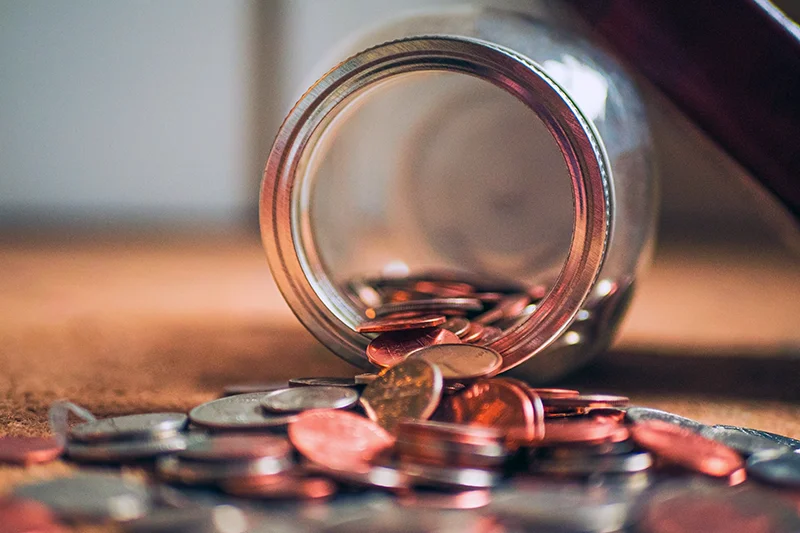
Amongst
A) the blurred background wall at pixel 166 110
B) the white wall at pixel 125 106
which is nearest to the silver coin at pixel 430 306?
the blurred background wall at pixel 166 110

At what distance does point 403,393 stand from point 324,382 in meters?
0.13

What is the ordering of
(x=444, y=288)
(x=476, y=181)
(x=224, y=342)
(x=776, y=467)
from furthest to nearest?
1. (x=476, y=181)
2. (x=224, y=342)
3. (x=444, y=288)
4. (x=776, y=467)

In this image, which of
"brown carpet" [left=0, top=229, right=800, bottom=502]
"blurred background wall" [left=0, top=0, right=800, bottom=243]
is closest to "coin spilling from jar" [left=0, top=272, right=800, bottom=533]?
"brown carpet" [left=0, top=229, right=800, bottom=502]

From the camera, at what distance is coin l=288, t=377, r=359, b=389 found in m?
0.81

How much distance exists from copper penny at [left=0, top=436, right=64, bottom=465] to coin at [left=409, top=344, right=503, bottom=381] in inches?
12.9

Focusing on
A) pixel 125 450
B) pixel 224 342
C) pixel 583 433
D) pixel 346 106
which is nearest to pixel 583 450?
pixel 583 433

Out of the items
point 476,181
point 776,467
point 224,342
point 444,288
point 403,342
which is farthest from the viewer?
point 476,181

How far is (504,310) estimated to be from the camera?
931 millimetres

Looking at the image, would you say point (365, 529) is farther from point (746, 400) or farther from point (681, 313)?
point (681, 313)

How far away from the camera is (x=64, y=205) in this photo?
3.53m

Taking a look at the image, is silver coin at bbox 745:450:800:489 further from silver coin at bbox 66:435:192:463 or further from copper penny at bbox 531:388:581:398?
silver coin at bbox 66:435:192:463

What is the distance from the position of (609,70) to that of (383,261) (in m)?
0.61

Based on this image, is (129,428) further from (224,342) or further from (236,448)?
(224,342)

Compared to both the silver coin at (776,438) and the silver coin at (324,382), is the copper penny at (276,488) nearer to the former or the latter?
the silver coin at (324,382)
